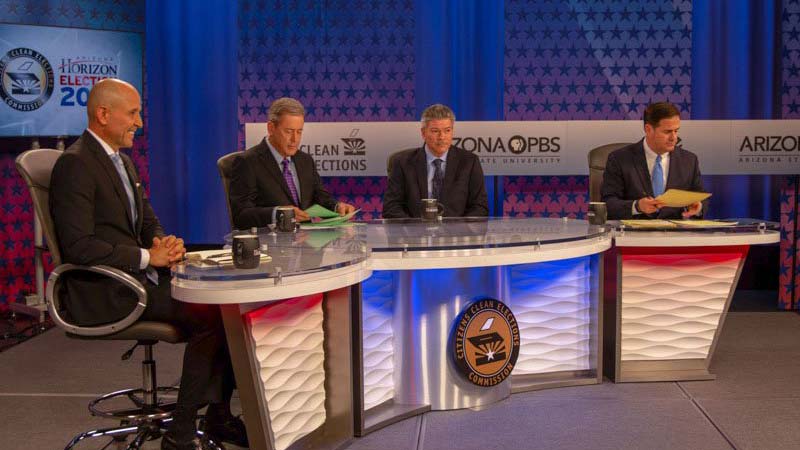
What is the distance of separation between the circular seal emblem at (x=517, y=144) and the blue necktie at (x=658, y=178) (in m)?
1.69

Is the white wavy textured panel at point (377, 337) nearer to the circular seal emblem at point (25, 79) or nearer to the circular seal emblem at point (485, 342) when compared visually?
the circular seal emblem at point (485, 342)

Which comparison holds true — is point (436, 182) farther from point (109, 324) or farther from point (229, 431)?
point (109, 324)

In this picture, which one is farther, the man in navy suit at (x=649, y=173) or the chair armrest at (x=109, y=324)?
the man in navy suit at (x=649, y=173)

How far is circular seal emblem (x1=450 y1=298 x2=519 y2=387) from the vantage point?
326 cm

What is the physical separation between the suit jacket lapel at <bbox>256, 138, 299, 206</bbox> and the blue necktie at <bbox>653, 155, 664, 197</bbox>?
69.2 inches

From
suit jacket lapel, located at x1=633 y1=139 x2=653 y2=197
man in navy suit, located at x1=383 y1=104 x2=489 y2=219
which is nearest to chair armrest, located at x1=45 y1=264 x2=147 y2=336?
man in navy suit, located at x1=383 y1=104 x2=489 y2=219

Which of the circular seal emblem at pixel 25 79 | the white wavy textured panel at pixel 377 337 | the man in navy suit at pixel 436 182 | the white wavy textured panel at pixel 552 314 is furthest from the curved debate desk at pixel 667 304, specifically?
the circular seal emblem at pixel 25 79

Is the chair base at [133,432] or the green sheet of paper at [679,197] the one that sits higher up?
the green sheet of paper at [679,197]

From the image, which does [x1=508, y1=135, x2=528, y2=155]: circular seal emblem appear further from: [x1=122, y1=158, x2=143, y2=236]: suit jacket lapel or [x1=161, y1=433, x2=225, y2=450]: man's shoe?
[x1=161, y1=433, x2=225, y2=450]: man's shoe

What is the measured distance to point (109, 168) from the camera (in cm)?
283

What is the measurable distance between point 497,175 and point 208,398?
12.1 feet

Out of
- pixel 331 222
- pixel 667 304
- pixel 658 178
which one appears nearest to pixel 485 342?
pixel 331 222

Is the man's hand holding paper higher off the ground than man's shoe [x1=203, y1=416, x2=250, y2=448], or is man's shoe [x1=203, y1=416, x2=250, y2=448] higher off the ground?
the man's hand holding paper

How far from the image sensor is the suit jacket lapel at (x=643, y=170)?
419cm
